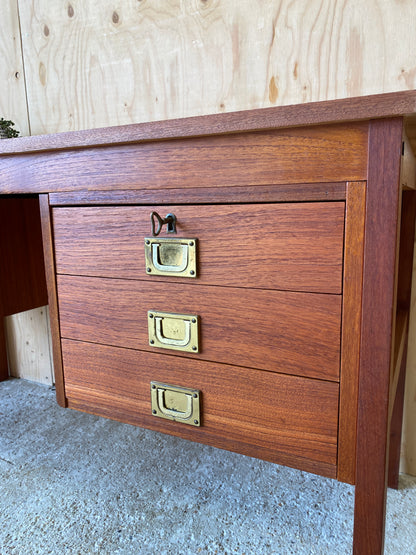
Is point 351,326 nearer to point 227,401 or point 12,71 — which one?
point 227,401

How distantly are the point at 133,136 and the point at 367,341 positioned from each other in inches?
18.1

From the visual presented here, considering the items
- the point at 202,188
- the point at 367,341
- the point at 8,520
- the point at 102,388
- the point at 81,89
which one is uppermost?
the point at 81,89

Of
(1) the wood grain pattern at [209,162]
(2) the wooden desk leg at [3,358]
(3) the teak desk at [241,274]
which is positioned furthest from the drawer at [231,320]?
(2) the wooden desk leg at [3,358]

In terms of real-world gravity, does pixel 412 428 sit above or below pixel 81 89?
below

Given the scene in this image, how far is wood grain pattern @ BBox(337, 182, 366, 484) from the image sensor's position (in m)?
0.56

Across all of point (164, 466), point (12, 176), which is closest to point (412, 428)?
point (164, 466)

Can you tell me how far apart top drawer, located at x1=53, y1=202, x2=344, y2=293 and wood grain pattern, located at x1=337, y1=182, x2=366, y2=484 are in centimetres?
1

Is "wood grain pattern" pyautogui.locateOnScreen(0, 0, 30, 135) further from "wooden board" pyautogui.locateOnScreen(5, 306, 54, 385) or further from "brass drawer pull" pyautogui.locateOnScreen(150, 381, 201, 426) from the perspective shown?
"brass drawer pull" pyautogui.locateOnScreen(150, 381, 201, 426)

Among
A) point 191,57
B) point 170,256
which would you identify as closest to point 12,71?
→ point 191,57

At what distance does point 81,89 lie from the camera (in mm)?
1413

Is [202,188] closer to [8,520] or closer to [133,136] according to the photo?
[133,136]

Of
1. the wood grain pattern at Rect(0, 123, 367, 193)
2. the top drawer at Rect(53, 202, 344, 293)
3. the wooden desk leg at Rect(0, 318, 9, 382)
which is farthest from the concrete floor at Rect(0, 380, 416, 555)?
the wood grain pattern at Rect(0, 123, 367, 193)

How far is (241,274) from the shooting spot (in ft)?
2.09

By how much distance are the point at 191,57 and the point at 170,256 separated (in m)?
0.80
